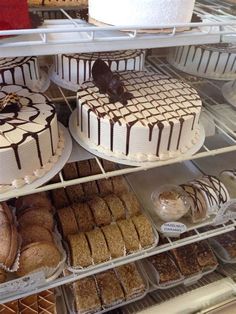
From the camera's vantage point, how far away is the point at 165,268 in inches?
55.8

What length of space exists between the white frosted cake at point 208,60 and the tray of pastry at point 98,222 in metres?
0.67

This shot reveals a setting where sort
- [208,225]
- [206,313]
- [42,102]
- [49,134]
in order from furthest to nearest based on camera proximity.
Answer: [206,313] → [208,225] → [42,102] → [49,134]

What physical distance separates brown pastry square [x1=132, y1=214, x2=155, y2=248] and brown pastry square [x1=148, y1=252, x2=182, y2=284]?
290 mm

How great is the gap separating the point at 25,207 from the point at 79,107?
1.30 ft

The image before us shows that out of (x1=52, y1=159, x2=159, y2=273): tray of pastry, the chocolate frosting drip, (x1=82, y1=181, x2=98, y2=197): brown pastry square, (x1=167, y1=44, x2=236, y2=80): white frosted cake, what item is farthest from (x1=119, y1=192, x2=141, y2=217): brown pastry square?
(x1=167, y1=44, x2=236, y2=80): white frosted cake

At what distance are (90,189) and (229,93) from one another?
77cm

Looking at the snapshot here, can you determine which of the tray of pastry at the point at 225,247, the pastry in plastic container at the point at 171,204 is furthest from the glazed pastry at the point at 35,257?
the tray of pastry at the point at 225,247

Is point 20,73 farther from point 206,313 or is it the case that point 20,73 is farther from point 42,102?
point 206,313

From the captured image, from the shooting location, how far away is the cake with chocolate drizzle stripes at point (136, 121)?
96cm

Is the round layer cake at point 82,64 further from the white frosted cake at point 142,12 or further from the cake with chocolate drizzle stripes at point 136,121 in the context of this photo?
the white frosted cake at point 142,12

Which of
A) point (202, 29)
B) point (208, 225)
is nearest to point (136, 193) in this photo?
point (208, 225)

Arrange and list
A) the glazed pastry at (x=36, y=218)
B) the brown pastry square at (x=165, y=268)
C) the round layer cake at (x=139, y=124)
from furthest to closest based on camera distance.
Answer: the brown pastry square at (x=165, y=268) → the glazed pastry at (x=36, y=218) → the round layer cake at (x=139, y=124)

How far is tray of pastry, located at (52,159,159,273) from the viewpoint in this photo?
1.12 m

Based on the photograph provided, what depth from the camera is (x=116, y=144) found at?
0.99 m
